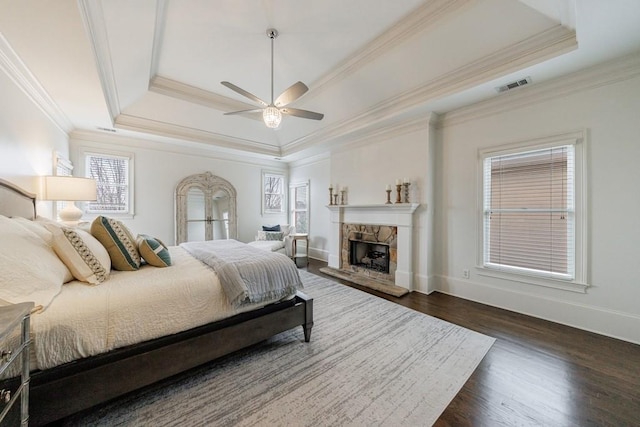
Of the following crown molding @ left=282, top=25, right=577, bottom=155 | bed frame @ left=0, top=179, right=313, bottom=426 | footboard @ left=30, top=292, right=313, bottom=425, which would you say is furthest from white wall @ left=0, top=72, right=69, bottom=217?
crown molding @ left=282, top=25, right=577, bottom=155

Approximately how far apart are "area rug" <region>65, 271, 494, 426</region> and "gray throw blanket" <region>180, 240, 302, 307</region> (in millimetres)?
552

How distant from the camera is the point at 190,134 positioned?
15.9 feet

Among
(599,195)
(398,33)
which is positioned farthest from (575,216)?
(398,33)

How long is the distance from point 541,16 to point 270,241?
5.19 m

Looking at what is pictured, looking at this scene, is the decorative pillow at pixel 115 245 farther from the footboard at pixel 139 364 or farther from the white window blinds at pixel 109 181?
the white window blinds at pixel 109 181

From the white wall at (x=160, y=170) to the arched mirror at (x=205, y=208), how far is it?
0.45 ft

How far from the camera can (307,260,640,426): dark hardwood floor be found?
4.93 ft

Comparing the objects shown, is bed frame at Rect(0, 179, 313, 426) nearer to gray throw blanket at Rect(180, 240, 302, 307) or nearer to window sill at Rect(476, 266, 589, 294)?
gray throw blanket at Rect(180, 240, 302, 307)

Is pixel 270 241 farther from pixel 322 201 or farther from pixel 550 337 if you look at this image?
pixel 550 337

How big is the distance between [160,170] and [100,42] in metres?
3.09

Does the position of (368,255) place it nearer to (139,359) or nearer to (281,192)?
(281,192)

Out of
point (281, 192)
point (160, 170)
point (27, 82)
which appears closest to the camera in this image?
point (27, 82)

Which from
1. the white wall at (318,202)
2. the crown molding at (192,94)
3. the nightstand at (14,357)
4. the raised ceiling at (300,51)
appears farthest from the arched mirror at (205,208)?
the nightstand at (14,357)

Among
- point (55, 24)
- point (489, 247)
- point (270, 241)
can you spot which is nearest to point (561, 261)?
point (489, 247)
